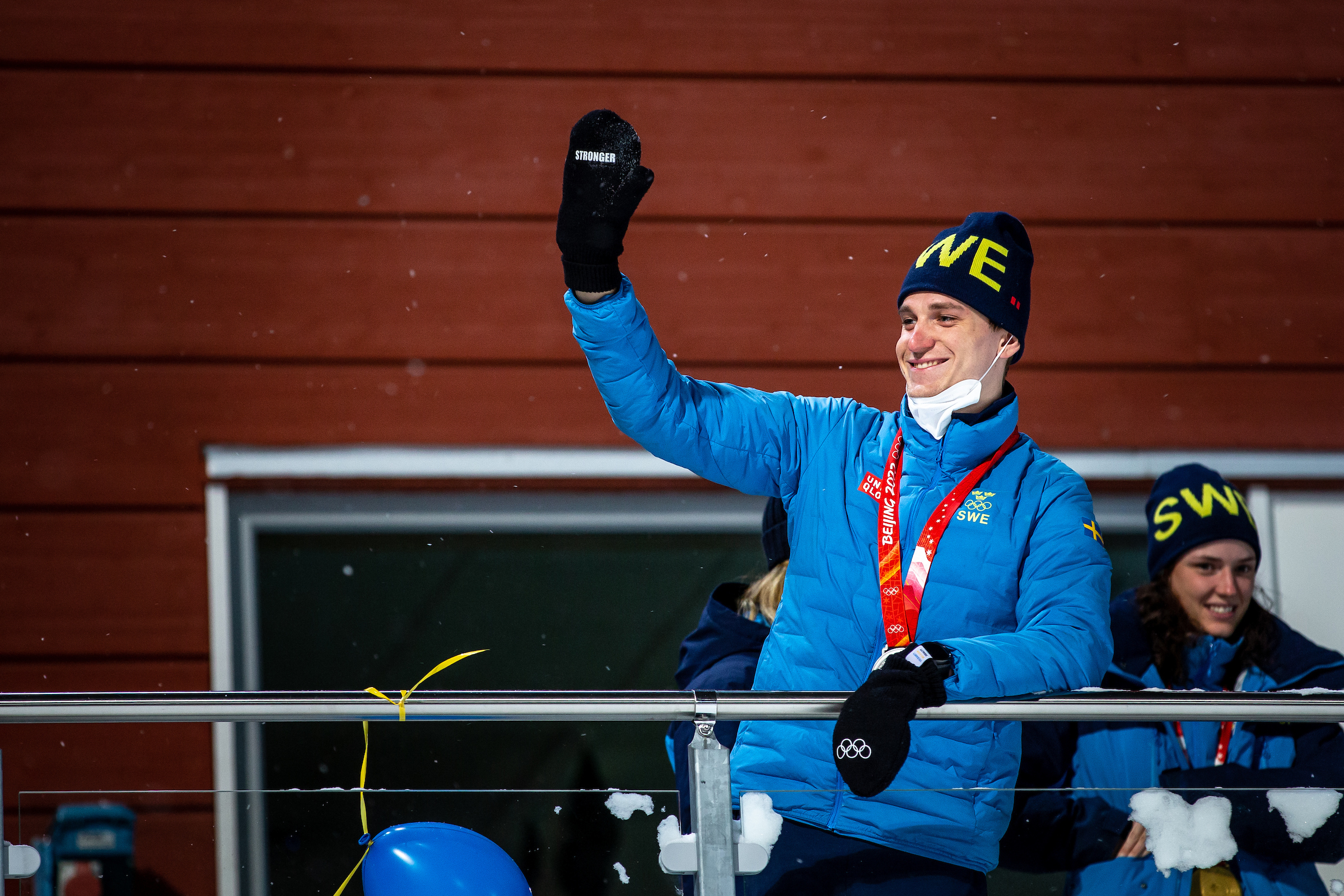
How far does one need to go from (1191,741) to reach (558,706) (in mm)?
1602

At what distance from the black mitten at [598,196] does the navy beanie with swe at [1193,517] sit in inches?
71.0

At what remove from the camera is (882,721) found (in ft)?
5.49

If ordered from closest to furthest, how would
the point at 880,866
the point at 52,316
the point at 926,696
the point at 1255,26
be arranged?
the point at 926,696 < the point at 880,866 < the point at 52,316 < the point at 1255,26

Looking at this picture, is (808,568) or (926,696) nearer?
(926,696)

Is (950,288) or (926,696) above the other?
(950,288)

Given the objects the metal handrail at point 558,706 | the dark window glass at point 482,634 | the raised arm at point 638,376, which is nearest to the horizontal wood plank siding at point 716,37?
the dark window glass at point 482,634

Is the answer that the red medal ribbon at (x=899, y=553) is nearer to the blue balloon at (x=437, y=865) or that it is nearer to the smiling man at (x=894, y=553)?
the smiling man at (x=894, y=553)

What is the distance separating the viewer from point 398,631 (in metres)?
4.11

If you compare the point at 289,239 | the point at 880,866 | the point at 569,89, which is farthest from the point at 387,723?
the point at 880,866

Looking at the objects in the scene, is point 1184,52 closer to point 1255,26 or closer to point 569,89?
point 1255,26

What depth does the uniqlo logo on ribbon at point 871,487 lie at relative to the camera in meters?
2.01

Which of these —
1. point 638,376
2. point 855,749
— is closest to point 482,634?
point 638,376

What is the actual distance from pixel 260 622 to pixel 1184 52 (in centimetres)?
376

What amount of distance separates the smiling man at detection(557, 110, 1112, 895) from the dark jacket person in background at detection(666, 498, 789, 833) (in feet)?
0.75
